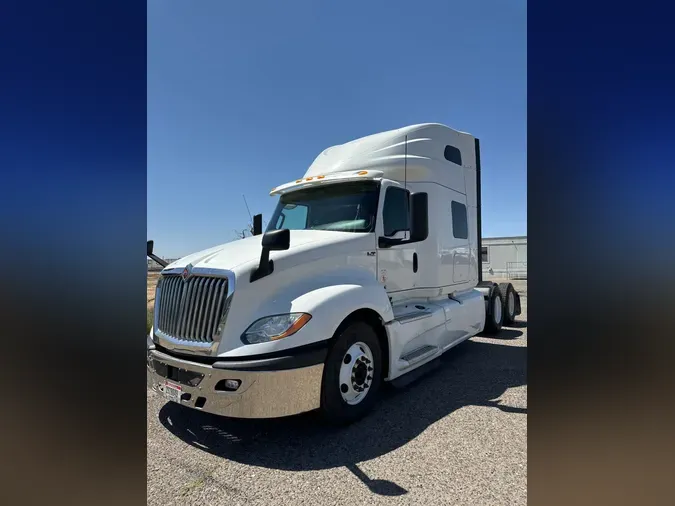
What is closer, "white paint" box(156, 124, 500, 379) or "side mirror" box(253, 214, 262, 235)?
"white paint" box(156, 124, 500, 379)

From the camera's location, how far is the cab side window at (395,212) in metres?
4.68

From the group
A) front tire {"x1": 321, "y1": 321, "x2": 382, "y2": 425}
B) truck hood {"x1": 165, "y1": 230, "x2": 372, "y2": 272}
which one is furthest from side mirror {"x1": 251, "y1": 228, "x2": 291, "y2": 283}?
front tire {"x1": 321, "y1": 321, "x2": 382, "y2": 425}

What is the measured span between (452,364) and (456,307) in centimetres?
89

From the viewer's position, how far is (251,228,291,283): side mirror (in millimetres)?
3170

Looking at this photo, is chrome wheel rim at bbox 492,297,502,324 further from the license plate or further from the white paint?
the license plate

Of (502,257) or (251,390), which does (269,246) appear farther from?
(502,257)

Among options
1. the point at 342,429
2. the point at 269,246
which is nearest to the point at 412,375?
the point at 342,429

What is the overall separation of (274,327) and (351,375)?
980 millimetres

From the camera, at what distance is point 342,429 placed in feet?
11.3

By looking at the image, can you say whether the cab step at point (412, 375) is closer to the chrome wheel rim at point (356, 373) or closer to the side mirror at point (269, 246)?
the chrome wheel rim at point (356, 373)

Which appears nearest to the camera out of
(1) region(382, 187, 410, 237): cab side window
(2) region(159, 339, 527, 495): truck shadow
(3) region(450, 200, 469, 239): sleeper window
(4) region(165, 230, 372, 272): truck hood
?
(2) region(159, 339, 527, 495): truck shadow
